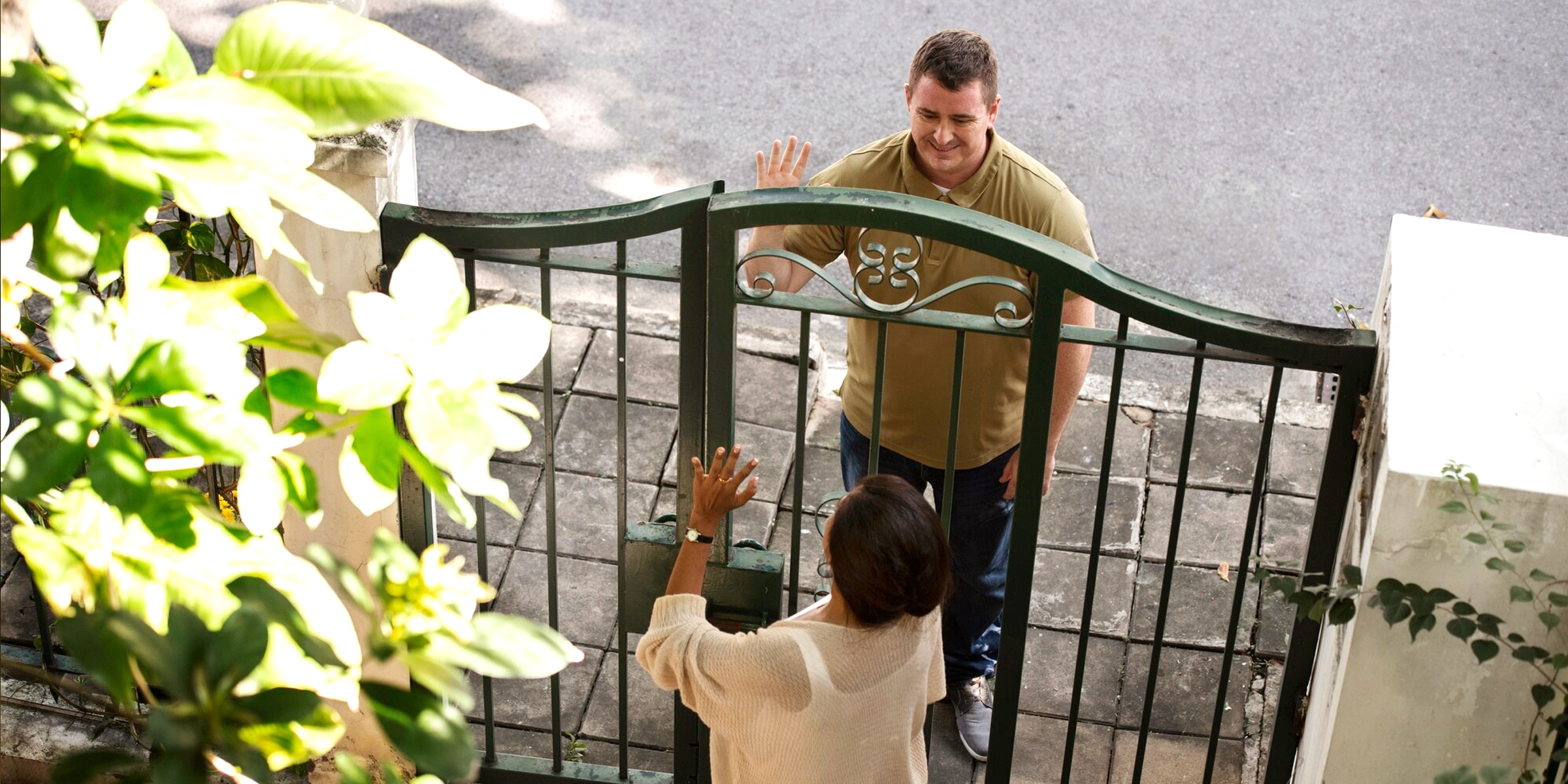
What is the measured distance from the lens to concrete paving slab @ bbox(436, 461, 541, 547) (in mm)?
4457

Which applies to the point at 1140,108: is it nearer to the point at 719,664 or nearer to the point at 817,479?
the point at 817,479

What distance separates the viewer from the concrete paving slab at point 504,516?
4457 millimetres

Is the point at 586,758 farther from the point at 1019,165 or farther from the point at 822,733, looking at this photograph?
the point at 1019,165

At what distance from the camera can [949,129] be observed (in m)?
3.40

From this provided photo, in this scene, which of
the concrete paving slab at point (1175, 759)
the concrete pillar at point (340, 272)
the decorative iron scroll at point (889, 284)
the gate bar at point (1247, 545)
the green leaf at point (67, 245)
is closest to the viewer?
the green leaf at point (67, 245)

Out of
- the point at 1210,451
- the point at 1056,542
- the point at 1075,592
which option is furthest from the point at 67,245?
the point at 1210,451

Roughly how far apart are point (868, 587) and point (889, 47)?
550 cm

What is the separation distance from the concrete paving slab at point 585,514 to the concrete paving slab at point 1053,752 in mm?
1298

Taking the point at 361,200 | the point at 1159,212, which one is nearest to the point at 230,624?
the point at 361,200

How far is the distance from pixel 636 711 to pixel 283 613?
9.70 feet

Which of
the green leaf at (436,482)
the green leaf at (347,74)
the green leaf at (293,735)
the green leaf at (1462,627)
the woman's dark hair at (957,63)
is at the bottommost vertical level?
the green leaf at (1462,627)

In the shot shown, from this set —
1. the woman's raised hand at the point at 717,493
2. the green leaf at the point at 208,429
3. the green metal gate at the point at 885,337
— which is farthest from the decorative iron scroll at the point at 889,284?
the green leaf at the point at 208,429

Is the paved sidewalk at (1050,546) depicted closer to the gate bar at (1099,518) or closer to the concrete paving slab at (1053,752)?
the concrete paving slab at (1053,752)

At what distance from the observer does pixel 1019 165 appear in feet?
11.2
